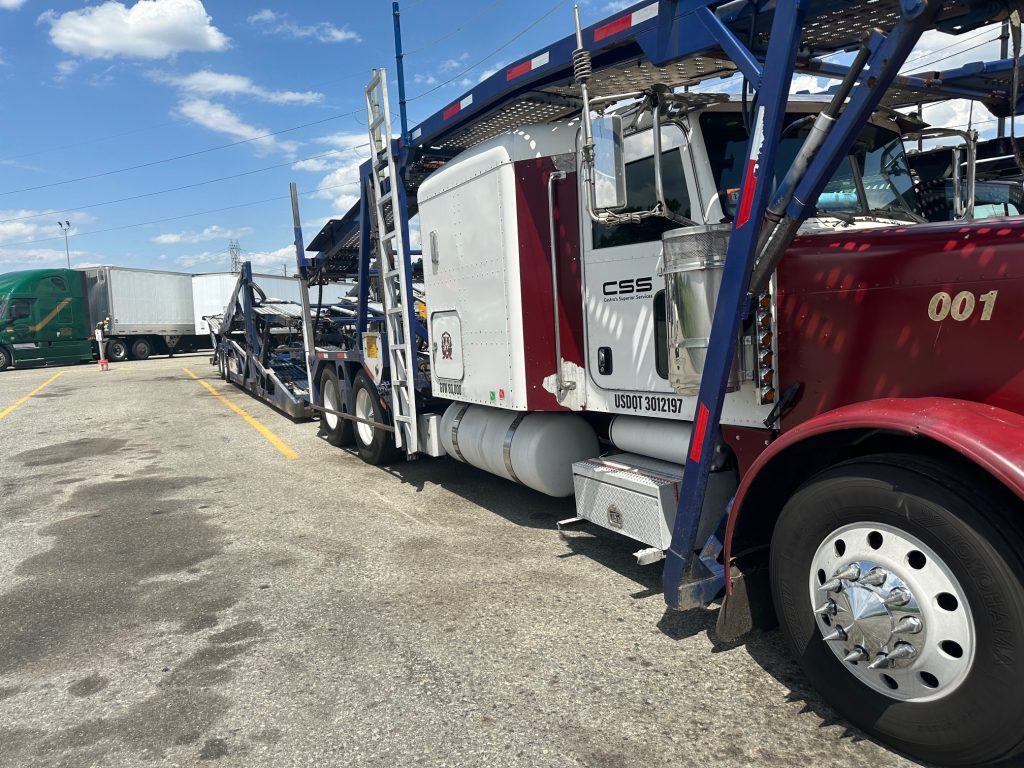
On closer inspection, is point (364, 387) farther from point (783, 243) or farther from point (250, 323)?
point (250, 323)

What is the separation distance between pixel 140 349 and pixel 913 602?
3354 centimetres

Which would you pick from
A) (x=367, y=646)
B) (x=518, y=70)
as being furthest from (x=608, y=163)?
(x=367, y=646)

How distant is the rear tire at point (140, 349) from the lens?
1207 inches

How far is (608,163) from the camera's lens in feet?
10.3

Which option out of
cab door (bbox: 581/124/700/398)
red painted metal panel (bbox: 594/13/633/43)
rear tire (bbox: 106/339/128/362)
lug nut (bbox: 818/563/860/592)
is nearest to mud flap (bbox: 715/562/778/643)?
lug nut (bbox: 818/563/860/592)

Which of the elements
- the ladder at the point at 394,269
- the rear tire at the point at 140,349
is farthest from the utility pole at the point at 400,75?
the rear tire at the point at 140,349

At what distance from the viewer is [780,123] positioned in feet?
8.59

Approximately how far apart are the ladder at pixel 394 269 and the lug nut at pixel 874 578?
4138 mm

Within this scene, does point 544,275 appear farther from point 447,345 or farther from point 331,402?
point 331,402

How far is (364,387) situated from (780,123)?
5.44 meters

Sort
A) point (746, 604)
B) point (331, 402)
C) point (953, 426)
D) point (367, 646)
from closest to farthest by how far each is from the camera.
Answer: point (953, 426)
point (746, 604)
point (367, 646)
point (331, 402)

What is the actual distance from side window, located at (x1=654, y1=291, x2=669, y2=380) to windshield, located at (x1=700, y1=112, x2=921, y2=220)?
59 centimetres

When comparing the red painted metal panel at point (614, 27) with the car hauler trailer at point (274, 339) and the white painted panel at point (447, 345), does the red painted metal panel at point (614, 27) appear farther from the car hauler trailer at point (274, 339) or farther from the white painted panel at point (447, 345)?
the car hauler trailer at point (274, 339)

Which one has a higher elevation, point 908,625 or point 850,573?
point 850,573
